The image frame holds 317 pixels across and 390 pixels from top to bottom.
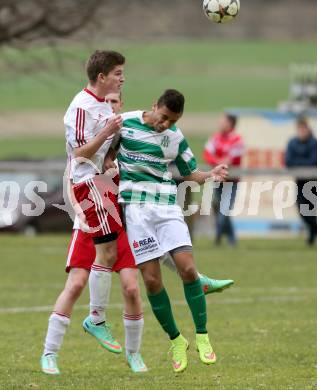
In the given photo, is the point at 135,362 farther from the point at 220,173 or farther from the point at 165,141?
the point at 165,141

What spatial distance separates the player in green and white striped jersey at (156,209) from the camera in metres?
9.16

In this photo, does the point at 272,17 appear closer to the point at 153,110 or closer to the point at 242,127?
the point at 242,127

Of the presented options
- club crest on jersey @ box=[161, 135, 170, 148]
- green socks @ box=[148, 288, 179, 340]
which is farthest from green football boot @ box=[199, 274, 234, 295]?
club crest on jersey @ box=[161, 135, 170, 148]

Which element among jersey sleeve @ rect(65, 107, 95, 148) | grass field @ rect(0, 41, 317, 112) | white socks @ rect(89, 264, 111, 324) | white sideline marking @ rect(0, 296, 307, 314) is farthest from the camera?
grass field @ rect(0, 41, 317, 112)

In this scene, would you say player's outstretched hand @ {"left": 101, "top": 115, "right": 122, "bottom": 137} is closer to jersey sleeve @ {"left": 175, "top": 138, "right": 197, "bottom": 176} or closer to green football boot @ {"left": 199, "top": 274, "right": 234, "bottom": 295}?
jersey sleeve @ {"left": 175, "top": 138, "right": 197, "bottom": 176}

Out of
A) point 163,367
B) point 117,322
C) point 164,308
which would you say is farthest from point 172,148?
point 117,322

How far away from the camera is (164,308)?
30.6ft

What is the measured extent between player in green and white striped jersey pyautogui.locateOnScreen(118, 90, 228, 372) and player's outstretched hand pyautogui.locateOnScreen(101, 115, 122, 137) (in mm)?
300

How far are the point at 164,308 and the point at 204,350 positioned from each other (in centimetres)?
47

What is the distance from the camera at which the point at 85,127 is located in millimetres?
8977

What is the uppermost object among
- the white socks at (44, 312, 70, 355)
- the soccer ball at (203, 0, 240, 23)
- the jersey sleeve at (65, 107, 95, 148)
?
the soccer ball at (203, 0, 240, 23)

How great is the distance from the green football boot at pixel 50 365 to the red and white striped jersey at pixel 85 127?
1.35 m

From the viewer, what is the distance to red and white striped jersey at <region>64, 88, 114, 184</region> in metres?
8.98

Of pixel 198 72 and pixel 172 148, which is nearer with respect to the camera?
pixel 172 148
